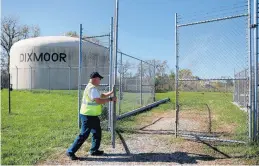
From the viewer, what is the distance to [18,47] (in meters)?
33.4

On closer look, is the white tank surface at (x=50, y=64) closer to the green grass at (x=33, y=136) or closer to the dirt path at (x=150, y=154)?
the green grass at (x=33, y=136)

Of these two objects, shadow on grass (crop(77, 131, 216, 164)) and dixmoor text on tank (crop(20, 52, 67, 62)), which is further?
dixmoor text on tank (crop(20, 52, 67, 62))

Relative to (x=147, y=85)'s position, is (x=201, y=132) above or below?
below

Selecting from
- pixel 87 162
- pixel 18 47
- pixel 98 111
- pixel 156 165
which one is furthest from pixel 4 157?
pixel 18 47

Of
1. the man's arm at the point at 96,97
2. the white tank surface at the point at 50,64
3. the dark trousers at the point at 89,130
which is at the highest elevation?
the white tank surface at the point at 50,64

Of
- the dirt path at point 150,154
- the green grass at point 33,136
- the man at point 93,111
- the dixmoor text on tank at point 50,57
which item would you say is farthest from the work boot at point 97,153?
the dixmoor text on tank at point 50,57

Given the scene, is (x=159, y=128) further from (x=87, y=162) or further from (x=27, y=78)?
(x=27, y=78)

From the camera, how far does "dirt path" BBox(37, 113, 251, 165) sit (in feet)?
16.8

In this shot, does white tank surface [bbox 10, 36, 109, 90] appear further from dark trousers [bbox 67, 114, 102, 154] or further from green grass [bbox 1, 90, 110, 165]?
dark trousers [bbox 67, 114, 102, 154]

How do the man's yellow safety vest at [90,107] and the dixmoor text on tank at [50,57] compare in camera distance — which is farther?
the dixmoor text on tank at [50,57]

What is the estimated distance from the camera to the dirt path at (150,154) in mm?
5105

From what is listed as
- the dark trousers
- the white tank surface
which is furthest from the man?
the white tank surface

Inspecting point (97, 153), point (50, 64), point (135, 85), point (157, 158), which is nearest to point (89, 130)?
point (97, 153)

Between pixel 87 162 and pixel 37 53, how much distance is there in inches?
1107
